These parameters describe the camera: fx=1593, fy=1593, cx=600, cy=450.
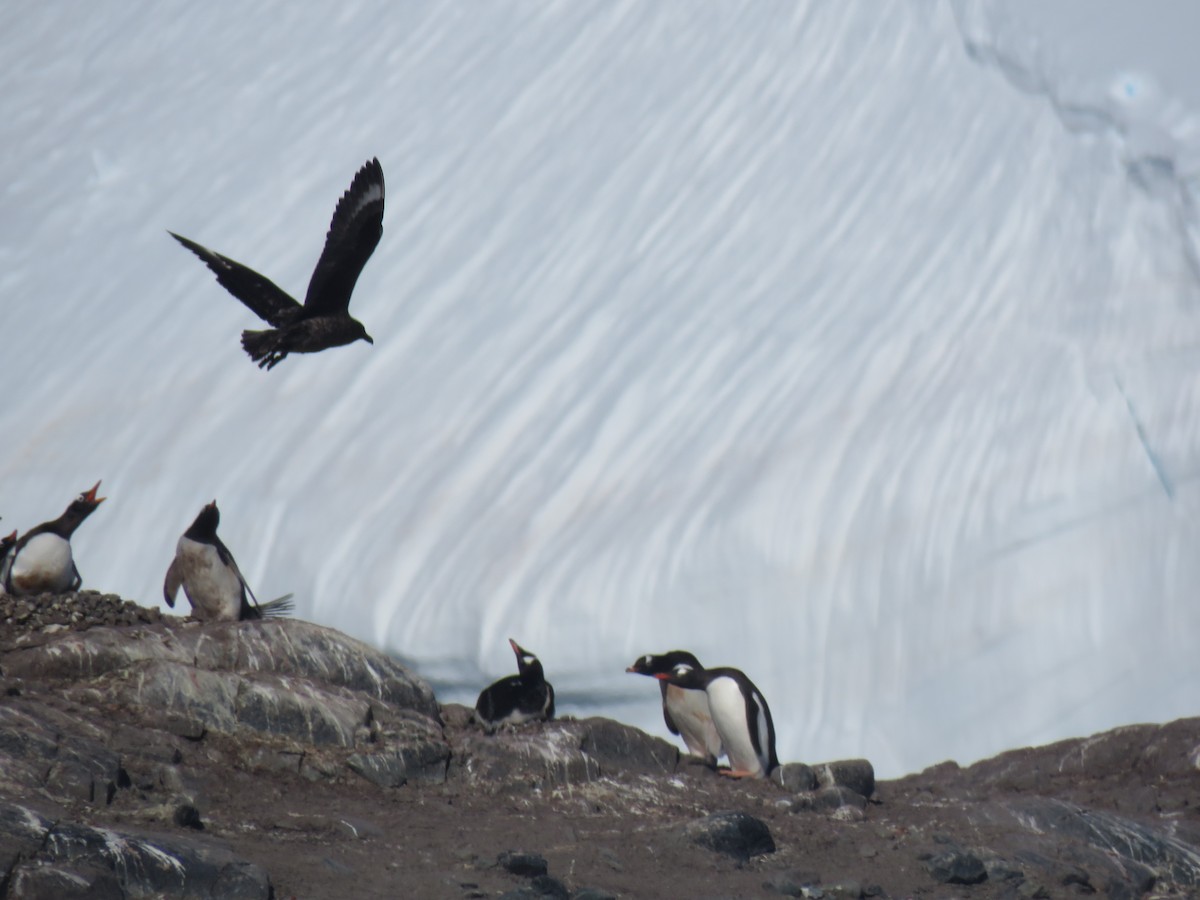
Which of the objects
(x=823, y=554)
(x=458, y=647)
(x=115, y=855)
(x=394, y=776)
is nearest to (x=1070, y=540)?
(x=823, y=554)

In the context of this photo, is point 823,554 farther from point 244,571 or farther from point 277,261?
point 277,261

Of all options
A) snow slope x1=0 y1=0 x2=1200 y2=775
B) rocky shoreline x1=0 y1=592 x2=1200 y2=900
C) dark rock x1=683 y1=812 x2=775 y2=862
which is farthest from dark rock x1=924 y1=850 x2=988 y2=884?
snow slope x1=0 y1=0 x2=1200 y2=775

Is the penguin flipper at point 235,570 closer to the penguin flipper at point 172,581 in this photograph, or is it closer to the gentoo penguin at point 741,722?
the penguin flipper at point 172,581

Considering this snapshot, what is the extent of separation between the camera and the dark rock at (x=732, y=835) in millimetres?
3871

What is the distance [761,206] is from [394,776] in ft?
16.5

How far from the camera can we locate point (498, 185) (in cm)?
986

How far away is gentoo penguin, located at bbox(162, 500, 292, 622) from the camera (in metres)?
5.54

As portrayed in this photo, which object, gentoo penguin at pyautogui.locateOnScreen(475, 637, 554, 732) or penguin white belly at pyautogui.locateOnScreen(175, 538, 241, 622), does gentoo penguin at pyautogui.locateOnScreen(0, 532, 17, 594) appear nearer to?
penguin white belly at pyautogui.locateOnScreen(175, 538, 241, 622)

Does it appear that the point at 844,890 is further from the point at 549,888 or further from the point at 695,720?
the point at 695,720

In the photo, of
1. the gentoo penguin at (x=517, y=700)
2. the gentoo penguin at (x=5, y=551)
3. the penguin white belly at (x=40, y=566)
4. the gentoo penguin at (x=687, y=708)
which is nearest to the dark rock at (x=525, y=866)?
the gentoo penguin at (x=517, y=700)

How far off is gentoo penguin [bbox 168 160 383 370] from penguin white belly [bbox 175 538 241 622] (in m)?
0.91

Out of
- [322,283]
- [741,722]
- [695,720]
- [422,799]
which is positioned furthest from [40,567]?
[741,722]

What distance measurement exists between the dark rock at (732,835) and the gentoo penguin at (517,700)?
1301 millimetres

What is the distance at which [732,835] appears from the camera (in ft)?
12.8
